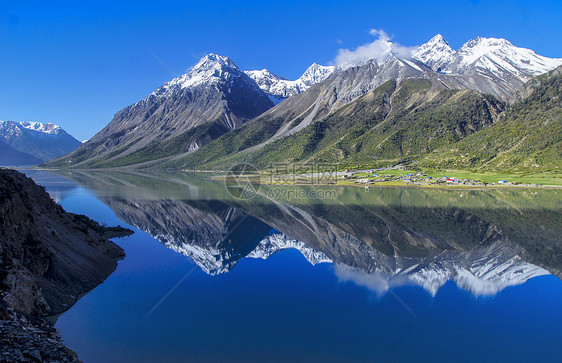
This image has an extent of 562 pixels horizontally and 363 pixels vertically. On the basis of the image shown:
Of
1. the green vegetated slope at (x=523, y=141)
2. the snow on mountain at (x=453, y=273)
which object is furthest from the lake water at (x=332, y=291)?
the green vegetated slope at (x=523, y=141)

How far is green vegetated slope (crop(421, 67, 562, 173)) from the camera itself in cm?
11401

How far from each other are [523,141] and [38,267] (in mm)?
149328

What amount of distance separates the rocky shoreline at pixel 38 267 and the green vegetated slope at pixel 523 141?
121827 millimetres

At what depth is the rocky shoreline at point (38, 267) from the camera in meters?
13.7

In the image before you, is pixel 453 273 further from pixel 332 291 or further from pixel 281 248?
pixel 281 248

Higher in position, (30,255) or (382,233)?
(382,233)

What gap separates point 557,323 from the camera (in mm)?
20062

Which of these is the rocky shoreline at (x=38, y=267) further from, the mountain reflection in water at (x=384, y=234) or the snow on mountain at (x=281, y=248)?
the snow on mountain at (x=281, y=248)

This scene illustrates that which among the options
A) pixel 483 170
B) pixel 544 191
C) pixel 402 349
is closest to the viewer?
Answer: pixel 402 349

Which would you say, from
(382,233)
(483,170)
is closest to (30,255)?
(382,233)

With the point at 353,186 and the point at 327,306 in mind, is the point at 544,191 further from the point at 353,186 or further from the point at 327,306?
the point at 327,306

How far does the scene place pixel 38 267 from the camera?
20.8m

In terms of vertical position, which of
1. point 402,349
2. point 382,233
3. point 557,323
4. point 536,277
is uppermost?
point 382,233

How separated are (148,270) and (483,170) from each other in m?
120
